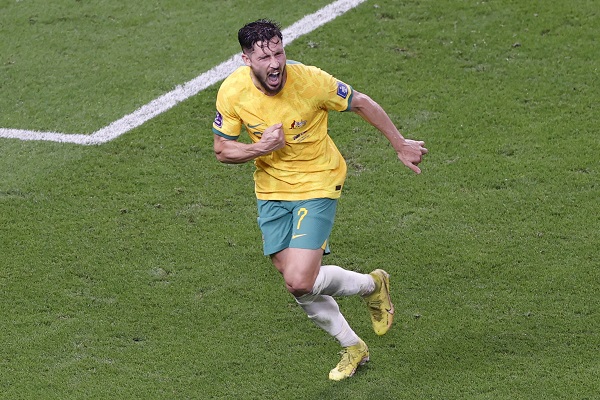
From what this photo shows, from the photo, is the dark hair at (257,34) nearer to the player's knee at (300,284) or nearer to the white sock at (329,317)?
the player's knee at (300,284)

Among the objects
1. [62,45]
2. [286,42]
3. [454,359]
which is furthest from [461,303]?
[62,45]

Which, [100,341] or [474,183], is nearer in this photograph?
[100,341]

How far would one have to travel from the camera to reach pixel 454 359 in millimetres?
6617

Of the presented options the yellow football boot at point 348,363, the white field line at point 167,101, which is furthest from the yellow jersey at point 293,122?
the white field line at point 167,101

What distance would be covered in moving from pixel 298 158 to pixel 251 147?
1.61 feet

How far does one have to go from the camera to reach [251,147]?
602cm

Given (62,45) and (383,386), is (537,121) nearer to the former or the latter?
(383,386)

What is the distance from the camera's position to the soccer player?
6266 millimetres

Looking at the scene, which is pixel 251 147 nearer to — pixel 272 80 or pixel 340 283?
pixel 272 80

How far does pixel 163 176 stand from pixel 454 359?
3.16m

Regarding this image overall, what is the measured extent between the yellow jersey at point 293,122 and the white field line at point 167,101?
10.4ft

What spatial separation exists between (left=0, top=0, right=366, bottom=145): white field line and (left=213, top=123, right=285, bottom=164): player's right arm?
10.6 ft

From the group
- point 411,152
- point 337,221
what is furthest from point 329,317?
point 337,221

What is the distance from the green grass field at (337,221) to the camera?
6637 millimetres
